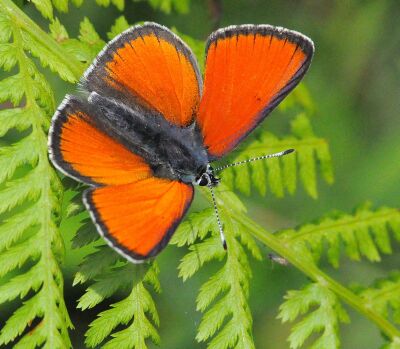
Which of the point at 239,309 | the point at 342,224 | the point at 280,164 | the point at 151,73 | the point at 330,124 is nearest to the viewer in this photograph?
the point at 239,309

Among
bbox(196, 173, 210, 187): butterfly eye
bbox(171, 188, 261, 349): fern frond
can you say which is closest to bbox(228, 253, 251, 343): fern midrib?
bbox(171, 188, 261, 349): fern frond

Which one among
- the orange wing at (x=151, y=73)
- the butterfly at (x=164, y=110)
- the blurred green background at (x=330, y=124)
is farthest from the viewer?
the blurred green background at (x=330, y=124)

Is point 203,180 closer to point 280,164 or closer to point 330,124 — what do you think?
point 280,164

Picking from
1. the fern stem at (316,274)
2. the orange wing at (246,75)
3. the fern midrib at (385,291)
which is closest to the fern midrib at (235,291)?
the fern stem at (316,274)

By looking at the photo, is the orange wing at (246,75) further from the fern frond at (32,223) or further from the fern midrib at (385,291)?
the fern midrib at (385,291)

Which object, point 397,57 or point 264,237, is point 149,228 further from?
point 397,57

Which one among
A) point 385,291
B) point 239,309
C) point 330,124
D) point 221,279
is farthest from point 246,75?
point 330,124
